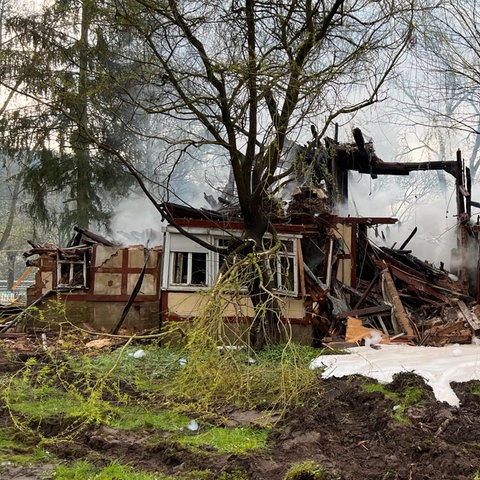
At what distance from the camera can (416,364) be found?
8.31 m

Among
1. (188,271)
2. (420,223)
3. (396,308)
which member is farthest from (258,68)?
(420,223)

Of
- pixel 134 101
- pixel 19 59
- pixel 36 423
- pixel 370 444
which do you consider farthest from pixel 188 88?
pixel 19 59

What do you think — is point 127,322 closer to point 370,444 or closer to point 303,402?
point 303,402

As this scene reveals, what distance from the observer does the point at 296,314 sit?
38.8 ft

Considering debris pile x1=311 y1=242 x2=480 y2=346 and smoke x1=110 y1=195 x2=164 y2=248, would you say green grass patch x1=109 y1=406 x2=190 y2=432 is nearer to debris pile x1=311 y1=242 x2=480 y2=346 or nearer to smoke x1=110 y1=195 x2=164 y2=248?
debris pile x1=311 y1=242 x2=480 y2=346

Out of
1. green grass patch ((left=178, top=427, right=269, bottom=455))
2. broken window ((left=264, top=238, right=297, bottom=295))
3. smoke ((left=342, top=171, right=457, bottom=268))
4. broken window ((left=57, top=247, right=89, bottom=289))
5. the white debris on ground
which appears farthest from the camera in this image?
smoke ((left=342, top=171, right=457, bottom=268))

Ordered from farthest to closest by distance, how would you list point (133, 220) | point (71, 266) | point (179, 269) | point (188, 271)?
point (133, 220), point (71, 266), point (179, 269), point (188, 271)

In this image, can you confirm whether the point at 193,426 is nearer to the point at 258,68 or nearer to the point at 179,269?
the point at 258,68

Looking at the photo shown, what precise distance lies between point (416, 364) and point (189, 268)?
17.2 feet

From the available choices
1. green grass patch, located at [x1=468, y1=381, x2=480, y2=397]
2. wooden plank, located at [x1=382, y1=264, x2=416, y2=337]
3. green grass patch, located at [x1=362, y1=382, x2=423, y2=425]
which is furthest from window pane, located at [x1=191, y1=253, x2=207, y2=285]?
green grass patch, located at [x1=468, y1=381, x2=480, y2=397]

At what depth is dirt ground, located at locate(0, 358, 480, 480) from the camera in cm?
454

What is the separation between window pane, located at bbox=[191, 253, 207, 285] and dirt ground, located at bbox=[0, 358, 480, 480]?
18.2 ft

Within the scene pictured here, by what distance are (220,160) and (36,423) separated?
668cm

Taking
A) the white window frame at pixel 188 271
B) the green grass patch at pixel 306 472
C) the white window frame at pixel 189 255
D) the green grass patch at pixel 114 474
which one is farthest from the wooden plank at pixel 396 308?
the green grass patch at pixel 114 474
